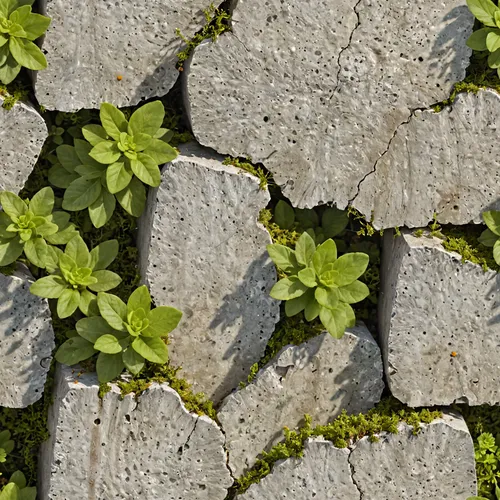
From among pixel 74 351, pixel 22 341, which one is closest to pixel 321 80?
pixel 74 351

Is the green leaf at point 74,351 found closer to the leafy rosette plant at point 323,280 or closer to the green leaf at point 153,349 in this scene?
the green leaf at point 153,349

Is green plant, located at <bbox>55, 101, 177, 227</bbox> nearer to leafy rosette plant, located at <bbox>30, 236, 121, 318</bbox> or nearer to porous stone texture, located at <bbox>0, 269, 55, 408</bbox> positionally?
leafy rosette plant, located at <bbox>30, 236, 121, 318</bbox>

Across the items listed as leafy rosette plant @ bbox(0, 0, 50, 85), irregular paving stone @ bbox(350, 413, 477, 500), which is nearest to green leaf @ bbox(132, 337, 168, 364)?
irregular paving stone @ bbox(350, 413, 477, 500)

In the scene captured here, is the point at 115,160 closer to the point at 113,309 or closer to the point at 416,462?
the point at 113,309

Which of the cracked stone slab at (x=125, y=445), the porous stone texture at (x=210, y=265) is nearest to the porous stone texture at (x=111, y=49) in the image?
the porous stone texture at (x=210, y=265)

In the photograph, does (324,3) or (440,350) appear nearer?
(324,3)

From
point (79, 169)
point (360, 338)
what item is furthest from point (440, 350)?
point (79, 169)

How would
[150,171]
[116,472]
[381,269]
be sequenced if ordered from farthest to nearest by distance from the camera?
[381,269]
[116,472]
[150,171]

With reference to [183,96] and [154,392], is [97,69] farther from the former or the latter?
[154,392]
